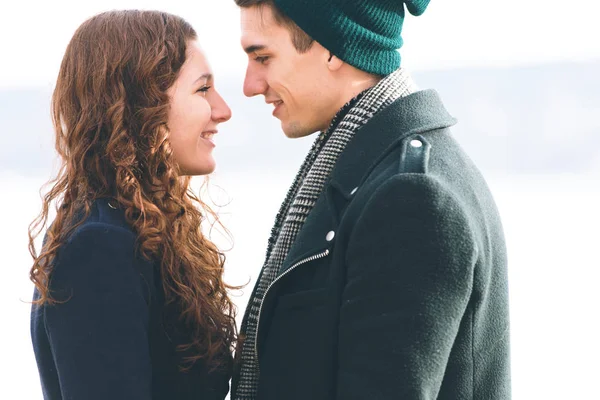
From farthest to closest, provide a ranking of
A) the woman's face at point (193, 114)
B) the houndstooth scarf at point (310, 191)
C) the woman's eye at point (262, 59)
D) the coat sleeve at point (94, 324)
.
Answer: the woman's eye at point (262, 59)
the woman's face at point (193, 114)
the houndstooth scarf at point (310, 191)
the coat sleeve at point (94, 324)

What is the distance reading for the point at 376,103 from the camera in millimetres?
1800

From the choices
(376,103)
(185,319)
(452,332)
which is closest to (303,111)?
(376,103)

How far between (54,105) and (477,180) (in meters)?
→ 0.94

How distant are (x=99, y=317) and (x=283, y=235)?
0.45m

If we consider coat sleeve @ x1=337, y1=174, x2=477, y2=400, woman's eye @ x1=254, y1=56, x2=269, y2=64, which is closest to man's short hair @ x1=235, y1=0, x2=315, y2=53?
woman's eye @ x1=254, y1=56, x2=269, y2=64

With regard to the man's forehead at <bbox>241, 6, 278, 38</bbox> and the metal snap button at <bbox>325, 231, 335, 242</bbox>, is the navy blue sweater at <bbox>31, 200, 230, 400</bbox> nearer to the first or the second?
the metal snap button at <bbox>325, 231, 335, 242</bbox>

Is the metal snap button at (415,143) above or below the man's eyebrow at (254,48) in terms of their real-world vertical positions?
below

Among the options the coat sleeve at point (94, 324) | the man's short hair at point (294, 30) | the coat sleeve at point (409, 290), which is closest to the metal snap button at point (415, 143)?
the coat sleeve at point (409, 290)

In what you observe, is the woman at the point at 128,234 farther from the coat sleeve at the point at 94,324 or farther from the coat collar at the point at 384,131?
the coat collar at the point at 384,131

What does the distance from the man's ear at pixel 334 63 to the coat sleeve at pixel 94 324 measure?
638 mm

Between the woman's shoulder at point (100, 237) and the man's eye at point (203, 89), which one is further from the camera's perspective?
the man's eye at point (203, 89)

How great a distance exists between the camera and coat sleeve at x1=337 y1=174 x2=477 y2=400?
4.77 feet

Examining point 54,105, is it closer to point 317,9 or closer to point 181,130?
point 181,130

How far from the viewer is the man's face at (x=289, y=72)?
194 centimetres
